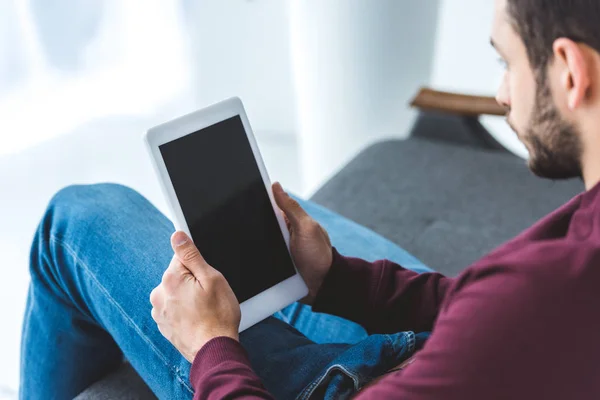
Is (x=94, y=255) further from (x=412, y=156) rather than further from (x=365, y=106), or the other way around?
(x=365, y=106)

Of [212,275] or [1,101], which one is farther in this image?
[1,101]

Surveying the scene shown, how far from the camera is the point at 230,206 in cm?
83

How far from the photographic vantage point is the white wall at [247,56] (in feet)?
6.18

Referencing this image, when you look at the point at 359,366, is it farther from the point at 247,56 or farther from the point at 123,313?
the point at 247,56

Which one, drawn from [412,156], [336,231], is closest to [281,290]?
[336,231]

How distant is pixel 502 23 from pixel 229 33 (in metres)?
1.45

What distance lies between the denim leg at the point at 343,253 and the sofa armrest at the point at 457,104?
1.66 feet

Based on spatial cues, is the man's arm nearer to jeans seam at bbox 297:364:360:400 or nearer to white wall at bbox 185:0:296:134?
jeans seam at bbox 297:364:360:400

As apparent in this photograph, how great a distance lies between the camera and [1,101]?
1394 millimetres

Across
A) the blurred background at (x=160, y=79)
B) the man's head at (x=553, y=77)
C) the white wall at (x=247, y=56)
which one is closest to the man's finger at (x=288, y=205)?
the man's head at (x=553, y=77)

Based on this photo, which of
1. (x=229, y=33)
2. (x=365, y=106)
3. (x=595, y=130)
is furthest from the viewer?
(x=229, y=33)

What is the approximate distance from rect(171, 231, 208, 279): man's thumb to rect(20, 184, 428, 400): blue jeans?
0.36ft

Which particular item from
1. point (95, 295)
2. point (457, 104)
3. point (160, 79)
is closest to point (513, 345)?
point (95, 295)

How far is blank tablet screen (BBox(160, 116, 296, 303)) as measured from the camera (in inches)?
31.2
